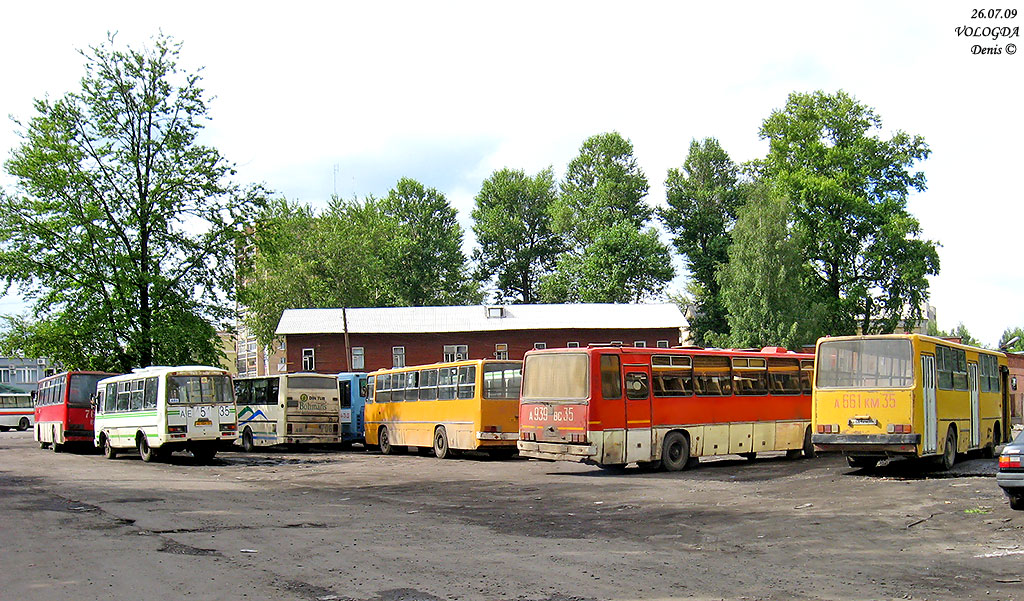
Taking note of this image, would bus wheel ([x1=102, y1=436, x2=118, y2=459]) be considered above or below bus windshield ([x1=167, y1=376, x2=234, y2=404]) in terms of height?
below

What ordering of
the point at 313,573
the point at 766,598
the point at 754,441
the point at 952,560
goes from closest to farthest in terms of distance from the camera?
the point at 766,598 → the point at 313,573 → the point at 952,560 → the point at 754,441

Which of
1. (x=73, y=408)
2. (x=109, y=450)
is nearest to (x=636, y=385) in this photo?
(x=109, y=450)

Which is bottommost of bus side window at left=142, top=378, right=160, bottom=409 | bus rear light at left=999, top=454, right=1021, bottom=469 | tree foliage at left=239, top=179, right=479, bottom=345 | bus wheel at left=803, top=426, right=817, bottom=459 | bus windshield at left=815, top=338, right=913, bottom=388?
bus wheel at left=803, top=426, right=817, bottom=459

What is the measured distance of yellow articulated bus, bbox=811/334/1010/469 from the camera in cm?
1836

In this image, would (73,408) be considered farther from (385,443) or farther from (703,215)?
(703,215)

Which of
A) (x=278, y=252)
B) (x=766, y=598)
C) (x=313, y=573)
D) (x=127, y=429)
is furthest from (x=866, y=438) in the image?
(x=278, y=252)

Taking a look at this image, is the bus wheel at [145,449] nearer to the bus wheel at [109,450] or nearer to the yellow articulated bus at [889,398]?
the bus wheel at [109,450]

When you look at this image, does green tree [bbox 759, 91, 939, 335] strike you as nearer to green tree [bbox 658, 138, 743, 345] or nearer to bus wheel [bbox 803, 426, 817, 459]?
green tree [bbox 658, 138, 743, 345]

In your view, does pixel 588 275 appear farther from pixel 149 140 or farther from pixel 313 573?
pixel 313 573

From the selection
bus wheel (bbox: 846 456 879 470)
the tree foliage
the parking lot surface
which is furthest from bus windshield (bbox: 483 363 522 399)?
the tree foliage

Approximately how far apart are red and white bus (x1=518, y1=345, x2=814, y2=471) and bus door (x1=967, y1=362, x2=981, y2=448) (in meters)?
4.65

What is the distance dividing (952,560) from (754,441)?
47.2ft

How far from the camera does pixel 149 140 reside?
136 ft

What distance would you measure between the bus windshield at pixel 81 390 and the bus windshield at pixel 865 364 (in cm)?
2594
